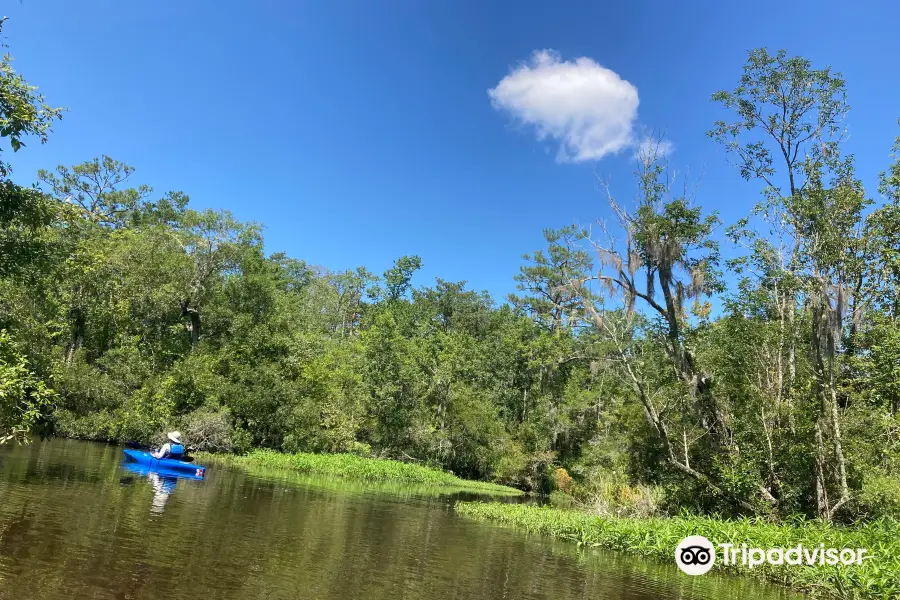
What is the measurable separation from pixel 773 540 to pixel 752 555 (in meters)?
0.76

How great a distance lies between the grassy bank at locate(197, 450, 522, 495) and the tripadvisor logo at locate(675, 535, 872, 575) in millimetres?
20178

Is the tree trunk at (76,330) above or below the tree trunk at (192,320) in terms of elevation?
below

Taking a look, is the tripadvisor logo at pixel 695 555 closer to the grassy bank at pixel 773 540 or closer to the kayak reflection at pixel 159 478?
the grassy bank at pixel 773 540

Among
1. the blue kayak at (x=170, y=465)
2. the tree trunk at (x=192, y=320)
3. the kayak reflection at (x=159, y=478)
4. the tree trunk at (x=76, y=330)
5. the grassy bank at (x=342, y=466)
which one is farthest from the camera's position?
the tree trunk at (x=192, y=320)

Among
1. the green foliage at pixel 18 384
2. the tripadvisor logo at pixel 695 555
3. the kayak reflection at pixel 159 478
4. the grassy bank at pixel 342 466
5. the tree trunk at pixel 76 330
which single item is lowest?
the grassy bank at pixel 342 466

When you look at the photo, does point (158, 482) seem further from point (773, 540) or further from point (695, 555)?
point (773, 540)

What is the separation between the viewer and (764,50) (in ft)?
67.5

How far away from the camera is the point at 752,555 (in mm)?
13992

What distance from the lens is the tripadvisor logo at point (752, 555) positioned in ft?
41.6

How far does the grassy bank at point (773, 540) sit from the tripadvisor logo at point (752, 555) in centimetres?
16

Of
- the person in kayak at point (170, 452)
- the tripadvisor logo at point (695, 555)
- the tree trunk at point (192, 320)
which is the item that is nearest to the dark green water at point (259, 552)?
the tripadvisor logo at point (695, 555)

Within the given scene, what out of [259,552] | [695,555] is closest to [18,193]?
[259,552]

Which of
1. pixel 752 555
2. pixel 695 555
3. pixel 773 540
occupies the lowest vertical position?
pixel 695 555

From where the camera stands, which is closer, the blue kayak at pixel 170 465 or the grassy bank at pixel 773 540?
the grassy bank at pixel 773 540
